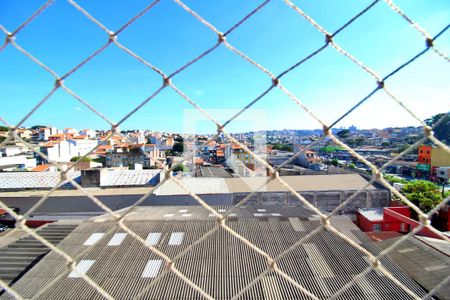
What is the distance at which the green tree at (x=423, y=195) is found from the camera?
7.09 meters

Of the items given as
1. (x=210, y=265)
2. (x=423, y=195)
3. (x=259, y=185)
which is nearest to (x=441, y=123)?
(x=210, y=265)

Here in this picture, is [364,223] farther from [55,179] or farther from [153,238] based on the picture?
[55,179]

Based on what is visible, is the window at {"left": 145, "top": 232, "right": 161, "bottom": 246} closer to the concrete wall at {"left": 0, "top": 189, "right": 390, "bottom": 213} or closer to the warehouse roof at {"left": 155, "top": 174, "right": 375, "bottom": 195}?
the warehouse roof at {"left": 155, "top": 174, "right": 375, "bottom": 195}

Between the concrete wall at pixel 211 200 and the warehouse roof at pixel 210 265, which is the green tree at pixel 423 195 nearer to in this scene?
the concrete wall at pixel 211 200

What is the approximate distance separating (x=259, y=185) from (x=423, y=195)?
443 cm

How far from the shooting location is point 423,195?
24.1 feet

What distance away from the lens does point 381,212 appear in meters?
6.87

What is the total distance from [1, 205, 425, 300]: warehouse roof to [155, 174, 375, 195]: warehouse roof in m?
3.41

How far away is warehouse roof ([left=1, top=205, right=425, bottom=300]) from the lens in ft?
8.78

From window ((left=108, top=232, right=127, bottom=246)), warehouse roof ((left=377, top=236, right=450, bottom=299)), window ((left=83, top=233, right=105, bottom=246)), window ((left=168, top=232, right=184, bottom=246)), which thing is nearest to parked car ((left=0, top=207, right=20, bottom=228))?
window ((left=83, top=233, right=105, bottom=246))

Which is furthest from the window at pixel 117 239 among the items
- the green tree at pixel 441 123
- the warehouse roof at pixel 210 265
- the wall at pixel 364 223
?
the wall at pixel 364 223

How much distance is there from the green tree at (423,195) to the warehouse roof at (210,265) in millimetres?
4255

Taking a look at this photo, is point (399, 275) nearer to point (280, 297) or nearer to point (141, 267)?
point (280, 297)

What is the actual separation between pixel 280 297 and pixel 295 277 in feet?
1.38
